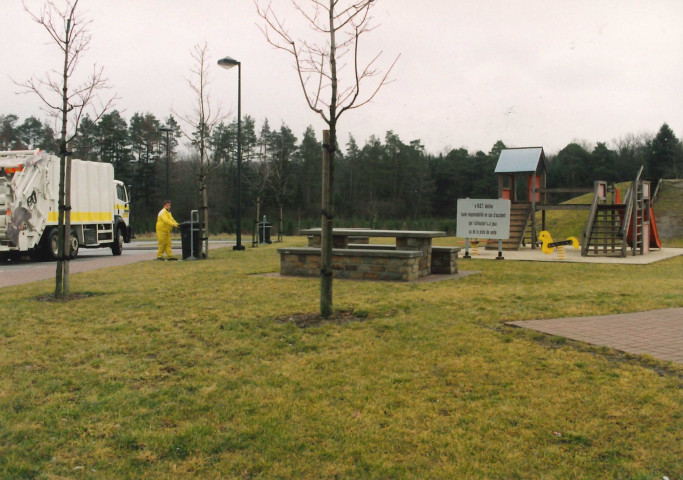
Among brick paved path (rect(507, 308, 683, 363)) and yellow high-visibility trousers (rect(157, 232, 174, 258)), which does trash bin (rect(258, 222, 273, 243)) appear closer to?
yellow high-visibility trousers (rect(157, 232, 174, 258))

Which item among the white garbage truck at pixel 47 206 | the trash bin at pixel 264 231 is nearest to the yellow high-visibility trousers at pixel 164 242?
the white garbage truck at pixel 47 206

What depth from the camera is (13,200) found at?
16250mm

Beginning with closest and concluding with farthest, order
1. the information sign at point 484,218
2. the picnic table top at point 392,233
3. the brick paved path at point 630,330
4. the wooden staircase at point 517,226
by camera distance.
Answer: the brick paved path at point 630,330
the picnic table top at point 392,233
the information sign at point 484,218
the wooden staircase at point 517,226

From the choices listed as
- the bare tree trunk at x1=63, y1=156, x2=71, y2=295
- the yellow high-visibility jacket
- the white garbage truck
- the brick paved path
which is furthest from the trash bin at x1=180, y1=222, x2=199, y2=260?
the brick paved path

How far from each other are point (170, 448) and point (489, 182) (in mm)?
67232

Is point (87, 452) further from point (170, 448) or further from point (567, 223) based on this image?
point (567, 223)

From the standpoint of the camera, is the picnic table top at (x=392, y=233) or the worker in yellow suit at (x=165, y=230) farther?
the worker in yellow suit at (x=165, y=230)

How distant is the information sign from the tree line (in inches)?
1409

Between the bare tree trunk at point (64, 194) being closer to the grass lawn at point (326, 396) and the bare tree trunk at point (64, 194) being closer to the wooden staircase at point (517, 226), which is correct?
the grass lawn at point (326, 396)

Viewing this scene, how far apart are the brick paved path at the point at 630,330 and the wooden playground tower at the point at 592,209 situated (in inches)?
508

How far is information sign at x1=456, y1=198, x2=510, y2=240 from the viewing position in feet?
59.2

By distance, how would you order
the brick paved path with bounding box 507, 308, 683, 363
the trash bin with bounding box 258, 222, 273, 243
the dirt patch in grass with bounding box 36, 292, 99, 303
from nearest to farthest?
the brick paved path with bounding box 507, 308, 683, 363 < the dirt patch in grass with bounding box 36, 292, 99, 303 < the trash bin with bounding box 258, 222, 273, 243

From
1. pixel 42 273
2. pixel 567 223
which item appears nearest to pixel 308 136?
pixel 567 223

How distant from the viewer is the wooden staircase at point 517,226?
75.8 feet
